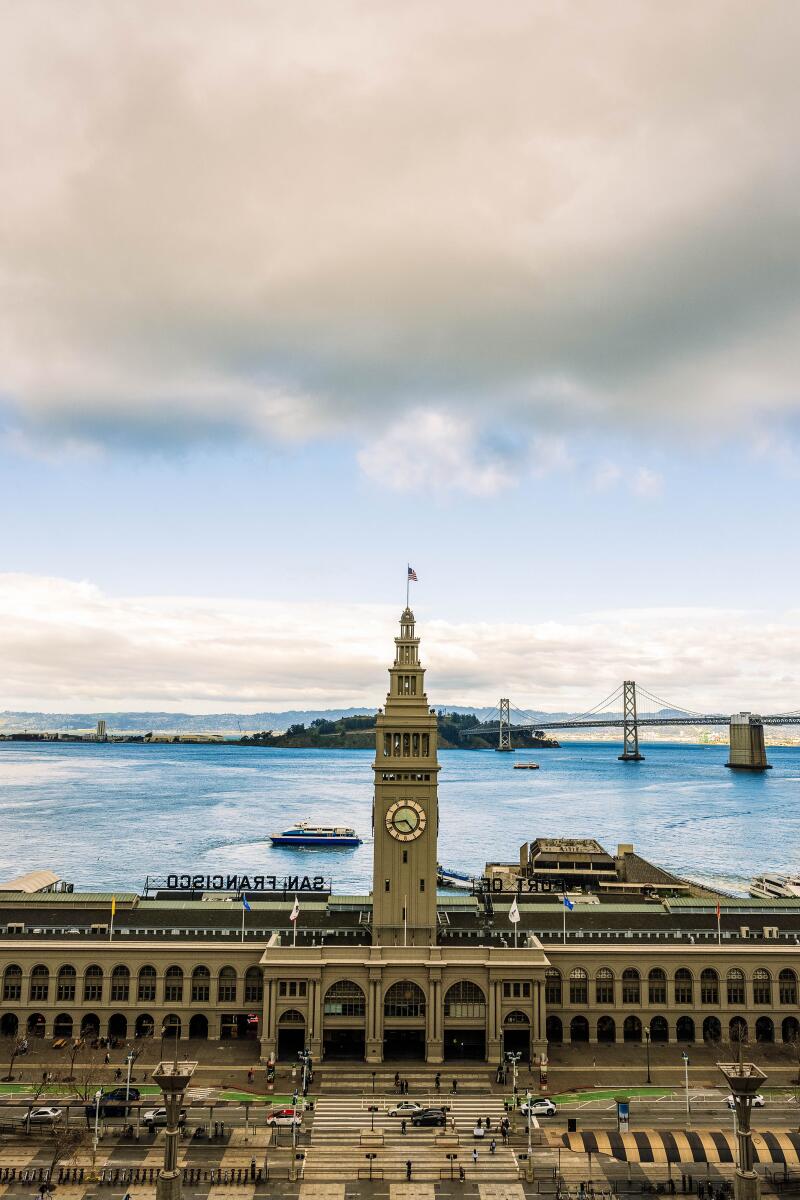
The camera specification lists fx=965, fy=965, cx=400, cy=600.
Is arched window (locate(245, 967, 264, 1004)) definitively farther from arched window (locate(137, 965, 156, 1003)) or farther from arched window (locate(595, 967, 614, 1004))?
arched window (locate(595, 967, 614, 1004))

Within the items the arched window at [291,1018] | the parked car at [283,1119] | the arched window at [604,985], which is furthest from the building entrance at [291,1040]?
the arched window at [604,985]

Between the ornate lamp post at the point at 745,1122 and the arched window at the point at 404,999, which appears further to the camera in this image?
the arched window at the point at 404,999

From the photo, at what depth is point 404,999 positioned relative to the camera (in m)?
80.2

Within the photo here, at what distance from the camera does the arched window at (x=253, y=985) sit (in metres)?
84.5

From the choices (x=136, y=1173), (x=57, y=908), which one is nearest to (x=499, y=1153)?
(x=136, y=1173)

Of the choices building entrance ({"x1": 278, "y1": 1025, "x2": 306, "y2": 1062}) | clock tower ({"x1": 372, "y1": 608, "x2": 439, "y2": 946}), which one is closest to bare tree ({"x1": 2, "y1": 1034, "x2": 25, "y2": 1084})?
building entrance ({"x1": 278, "y1": 1025, "x2": 306, "y2": 1062})

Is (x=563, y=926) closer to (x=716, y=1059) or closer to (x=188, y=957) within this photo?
(x=716, y=1059)

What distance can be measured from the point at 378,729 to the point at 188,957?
25.8 meters

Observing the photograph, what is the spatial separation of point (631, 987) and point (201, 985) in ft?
124

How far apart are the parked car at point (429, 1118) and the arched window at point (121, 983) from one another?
29.7 metres

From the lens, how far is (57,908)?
94562mm

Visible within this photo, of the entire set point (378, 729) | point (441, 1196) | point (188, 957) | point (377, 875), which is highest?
point (378, 729)

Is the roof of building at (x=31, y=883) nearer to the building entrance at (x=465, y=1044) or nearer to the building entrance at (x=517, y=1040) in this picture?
the building entrance at (x=465, y=1044)

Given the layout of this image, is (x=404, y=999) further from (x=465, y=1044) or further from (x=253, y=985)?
(x=253, y=985)
